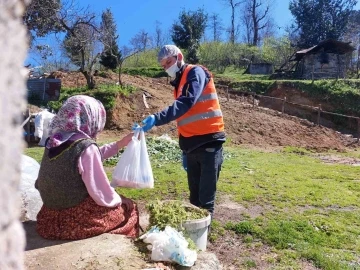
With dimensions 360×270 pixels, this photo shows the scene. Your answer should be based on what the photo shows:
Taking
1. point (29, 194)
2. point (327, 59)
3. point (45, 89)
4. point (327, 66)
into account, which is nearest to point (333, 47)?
point (327, 59)

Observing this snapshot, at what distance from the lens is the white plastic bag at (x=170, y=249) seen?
7.44 feet

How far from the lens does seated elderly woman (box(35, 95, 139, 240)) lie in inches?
95.2

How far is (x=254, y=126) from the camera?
1375 centimetres

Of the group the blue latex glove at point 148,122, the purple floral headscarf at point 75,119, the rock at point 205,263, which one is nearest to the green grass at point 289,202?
the rock at point 205,263

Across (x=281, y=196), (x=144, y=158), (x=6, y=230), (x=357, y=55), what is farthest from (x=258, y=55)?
(x=6, y=230)

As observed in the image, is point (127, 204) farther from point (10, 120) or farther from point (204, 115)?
point (10, 120)

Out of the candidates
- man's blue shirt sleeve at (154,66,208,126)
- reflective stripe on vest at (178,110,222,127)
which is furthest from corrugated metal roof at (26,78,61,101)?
man's blue shirt sleeve at (154,66,208,126)

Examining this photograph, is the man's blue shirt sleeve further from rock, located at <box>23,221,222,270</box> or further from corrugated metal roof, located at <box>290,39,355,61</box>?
corrugated metal roof, located at <box>290,39,355,61</box>

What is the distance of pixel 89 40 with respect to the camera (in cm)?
1588

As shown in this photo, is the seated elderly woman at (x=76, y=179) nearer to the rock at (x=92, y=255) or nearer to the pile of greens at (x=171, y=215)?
the rock at (x=92, y=255)

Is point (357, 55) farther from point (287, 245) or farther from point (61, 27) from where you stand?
point (287, 245)

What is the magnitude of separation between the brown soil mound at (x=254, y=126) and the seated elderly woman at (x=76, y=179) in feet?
32.6

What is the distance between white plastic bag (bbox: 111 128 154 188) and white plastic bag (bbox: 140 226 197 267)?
22.2 inches

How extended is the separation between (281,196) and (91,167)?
3736 mm
